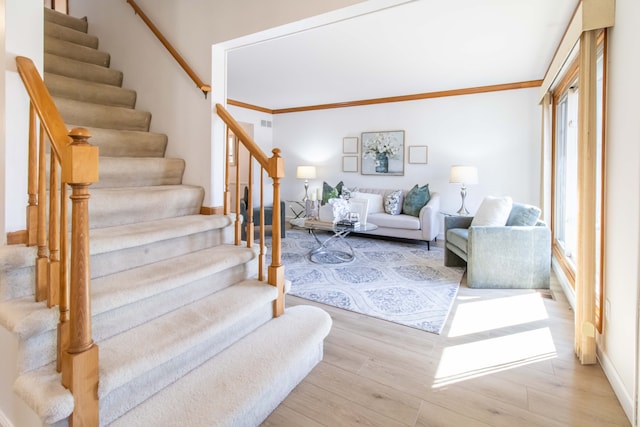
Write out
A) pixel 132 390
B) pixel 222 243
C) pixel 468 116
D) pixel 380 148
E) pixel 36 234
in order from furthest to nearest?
pixel 380 148 → pixel 468 116 → pixel 222 243 → pixel 36 234 → pixel 132 390

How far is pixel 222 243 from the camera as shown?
8.62ft

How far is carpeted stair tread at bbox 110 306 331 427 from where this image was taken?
1394mm

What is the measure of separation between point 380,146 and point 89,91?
15.4 ft

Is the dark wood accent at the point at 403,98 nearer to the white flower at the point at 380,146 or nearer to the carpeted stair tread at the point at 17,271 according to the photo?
the white flower at the point at 380,146

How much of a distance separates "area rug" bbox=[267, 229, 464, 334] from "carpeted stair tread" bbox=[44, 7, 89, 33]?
3380 millimetres

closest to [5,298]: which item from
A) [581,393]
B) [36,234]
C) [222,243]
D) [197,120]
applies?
[36,234]

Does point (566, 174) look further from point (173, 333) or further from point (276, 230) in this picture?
point (173, 333)

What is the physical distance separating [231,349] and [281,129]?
21.0 feet

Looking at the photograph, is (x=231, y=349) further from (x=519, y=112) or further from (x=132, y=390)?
(x=519, y=112)

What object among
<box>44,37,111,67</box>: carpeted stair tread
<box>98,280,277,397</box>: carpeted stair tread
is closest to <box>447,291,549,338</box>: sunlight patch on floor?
<box>98,280,277,397</box>: carpeted stair tread

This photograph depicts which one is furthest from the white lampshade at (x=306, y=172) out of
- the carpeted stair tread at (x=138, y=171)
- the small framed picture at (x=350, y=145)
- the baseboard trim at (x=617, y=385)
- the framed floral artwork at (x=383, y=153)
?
the baseboard trim at (x=617, y=385)

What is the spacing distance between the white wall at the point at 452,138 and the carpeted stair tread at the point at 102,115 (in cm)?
436

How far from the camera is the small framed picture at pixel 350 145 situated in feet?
22.4

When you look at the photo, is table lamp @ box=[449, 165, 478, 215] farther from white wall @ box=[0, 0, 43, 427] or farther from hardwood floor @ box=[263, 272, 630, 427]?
white wall @ box=[0, 0, 43, 427]
